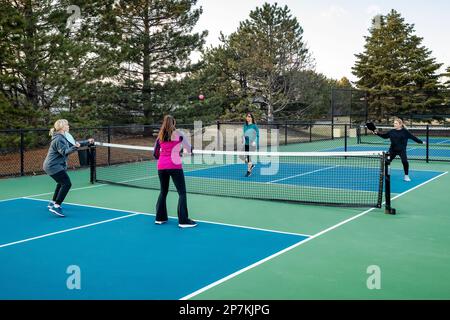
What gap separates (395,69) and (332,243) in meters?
40.3

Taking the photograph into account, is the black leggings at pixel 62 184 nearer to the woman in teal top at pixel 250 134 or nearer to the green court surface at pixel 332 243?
the green court surface at pixel 332 243

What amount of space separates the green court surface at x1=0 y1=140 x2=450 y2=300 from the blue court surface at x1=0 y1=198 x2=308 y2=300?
39 cm

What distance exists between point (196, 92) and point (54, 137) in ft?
70.8

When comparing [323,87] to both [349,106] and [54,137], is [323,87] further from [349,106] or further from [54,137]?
[54,137]

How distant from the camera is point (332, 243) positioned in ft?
25.3

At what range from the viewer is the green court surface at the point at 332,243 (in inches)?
225

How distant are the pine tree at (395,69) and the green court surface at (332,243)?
30.7 meters

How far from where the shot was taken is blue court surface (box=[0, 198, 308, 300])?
5785mm

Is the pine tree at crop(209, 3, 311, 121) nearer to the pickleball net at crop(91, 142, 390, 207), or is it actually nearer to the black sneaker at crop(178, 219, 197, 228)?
the pickleball net at crop(91, 142, 390, 207)

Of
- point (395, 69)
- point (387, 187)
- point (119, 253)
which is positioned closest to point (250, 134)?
point (387, 187)

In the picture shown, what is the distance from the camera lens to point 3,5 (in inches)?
712

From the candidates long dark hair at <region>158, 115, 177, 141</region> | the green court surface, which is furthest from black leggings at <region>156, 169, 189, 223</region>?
long dark hair at <region>158, 115, 177, 141</region>

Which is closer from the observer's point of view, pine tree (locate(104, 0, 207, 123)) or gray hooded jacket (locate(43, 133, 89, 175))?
gray hooded jacket (locate(43, 133, 89, 175))
